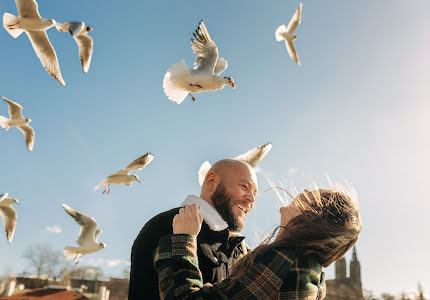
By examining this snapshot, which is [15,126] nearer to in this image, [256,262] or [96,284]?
[256,262]

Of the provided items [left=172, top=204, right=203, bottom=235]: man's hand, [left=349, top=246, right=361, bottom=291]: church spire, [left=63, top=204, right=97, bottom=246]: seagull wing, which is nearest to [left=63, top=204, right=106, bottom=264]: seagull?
[left=63, top=204, right=97, bottom=246]: seagull wing

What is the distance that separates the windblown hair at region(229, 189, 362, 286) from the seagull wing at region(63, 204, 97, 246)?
354 cm

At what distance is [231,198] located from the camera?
1.97 meters

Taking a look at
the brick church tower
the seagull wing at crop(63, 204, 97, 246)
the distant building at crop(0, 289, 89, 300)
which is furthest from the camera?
the brick church tower

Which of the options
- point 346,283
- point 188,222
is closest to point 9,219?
point 188,222

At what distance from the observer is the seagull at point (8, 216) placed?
6.07 m

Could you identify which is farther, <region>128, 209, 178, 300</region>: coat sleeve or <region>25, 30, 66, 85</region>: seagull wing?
<region>25, 30, 66, 85</region>: seagull wing

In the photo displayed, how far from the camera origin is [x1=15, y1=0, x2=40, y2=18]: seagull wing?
5.30m

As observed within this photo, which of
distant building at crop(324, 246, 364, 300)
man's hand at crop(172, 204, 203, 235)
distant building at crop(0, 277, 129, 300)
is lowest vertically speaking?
man's hand at crop(172, 204, 203, 235)

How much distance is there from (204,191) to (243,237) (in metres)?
0.29

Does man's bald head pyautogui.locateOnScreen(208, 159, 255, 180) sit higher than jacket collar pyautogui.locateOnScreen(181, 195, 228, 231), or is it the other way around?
man's bald head pyautogui.locateOnScreen(208, 159, 255, 180)

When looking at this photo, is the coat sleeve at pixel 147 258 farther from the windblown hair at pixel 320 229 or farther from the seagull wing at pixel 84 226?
the seagull wing at pixel 84 226

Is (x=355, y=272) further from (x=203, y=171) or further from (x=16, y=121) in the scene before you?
(x=203, y=171)

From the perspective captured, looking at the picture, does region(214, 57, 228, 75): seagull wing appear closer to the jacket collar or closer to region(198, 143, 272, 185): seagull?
region(198, 143, 272, 185): seagull
